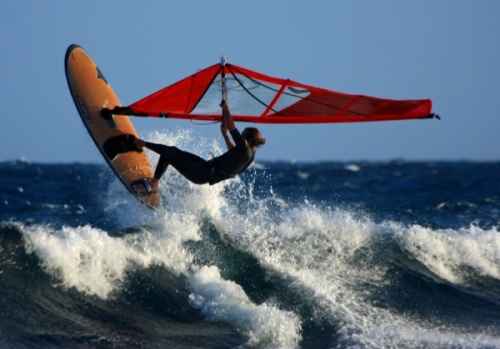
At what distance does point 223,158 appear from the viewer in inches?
309

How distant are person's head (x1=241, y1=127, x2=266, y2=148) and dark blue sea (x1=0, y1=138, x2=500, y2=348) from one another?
1409mm

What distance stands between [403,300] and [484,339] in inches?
53.3

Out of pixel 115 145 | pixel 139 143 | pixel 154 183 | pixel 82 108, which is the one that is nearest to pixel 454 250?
pixel 154 183

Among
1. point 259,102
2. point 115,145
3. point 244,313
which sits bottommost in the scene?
point 244,313

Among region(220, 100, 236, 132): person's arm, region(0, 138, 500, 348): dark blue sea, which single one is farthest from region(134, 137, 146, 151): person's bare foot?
region(220, 100, 236, 132): person's arm

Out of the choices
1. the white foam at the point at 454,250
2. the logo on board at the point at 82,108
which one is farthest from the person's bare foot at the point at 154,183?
the white foam at the point at 454,250

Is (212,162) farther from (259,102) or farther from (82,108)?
(82,108)

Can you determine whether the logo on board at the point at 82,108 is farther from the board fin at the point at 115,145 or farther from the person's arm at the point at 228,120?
the person's arm at the point at 228,120

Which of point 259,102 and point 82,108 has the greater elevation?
point 259,102

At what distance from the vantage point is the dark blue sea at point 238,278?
6.94m

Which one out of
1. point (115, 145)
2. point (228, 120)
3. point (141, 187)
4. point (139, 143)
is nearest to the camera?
point (228, 120)

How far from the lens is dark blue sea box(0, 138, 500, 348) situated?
6.94 meters

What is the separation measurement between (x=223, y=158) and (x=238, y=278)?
51.7 inches

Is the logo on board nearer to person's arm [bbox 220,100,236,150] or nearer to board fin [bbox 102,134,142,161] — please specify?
board fin [bbox 102,134,142,161]
